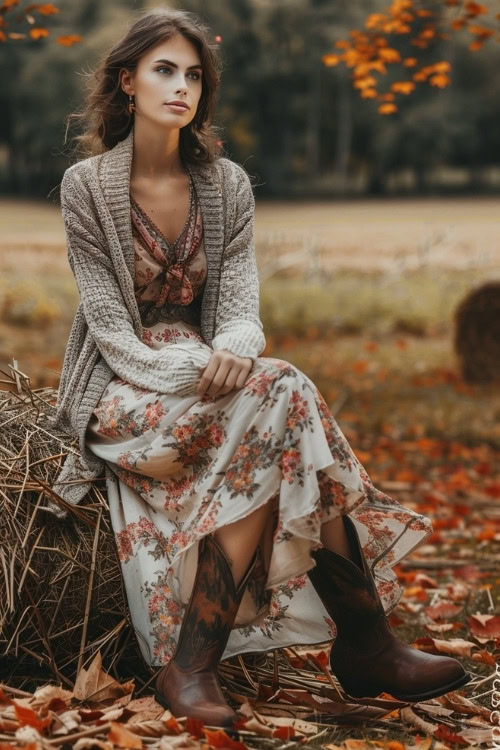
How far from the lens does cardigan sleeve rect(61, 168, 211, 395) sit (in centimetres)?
259

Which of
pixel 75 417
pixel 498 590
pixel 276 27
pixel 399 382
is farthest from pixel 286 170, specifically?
pixel 75 417

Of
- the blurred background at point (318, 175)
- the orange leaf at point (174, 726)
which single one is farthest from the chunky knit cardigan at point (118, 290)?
the blurred background at point (318, 175)

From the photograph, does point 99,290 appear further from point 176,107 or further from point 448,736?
point 448,736

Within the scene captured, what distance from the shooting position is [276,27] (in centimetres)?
1169

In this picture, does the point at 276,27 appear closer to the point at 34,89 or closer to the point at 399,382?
the point at 34,89

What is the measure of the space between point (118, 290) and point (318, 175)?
9476 millimetres

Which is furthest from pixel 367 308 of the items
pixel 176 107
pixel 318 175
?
pixel 176 107

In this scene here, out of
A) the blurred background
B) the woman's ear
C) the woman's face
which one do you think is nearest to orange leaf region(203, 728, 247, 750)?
the woman's face

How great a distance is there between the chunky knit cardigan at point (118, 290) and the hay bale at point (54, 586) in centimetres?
6

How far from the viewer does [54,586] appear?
250 cm

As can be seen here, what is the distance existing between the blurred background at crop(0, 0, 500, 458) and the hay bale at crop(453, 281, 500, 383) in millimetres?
1833

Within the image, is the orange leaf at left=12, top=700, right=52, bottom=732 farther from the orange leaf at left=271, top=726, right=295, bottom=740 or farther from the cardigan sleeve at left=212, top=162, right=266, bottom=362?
the cardigan sleeve at left=212, top=162, right=266, bottom=362

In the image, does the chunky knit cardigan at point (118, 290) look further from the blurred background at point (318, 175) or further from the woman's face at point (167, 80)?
the blurred background at point (318, 175)

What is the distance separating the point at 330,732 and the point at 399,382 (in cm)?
654
